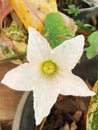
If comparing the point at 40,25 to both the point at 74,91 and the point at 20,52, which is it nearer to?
the point at 20,52

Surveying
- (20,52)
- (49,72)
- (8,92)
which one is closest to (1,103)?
(8,92)

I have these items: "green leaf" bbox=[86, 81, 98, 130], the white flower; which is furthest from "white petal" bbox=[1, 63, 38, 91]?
"green leaf" bbox=[86, 81, 98, 130]

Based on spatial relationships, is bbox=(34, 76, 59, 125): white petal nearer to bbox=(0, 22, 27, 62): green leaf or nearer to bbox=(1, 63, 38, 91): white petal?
bbox=(1, 63, 38, 91): white petal

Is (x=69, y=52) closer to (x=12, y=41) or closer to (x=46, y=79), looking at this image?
(x=46, y=79)

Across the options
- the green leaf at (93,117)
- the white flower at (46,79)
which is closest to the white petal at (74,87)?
the white flower at (46,79)

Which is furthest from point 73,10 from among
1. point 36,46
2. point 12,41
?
point 36,46

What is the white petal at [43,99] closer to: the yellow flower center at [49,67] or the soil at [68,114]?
the yellow flower center at [49,67]

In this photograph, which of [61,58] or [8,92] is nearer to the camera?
[61,58]
